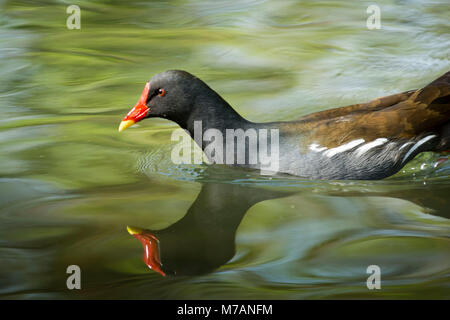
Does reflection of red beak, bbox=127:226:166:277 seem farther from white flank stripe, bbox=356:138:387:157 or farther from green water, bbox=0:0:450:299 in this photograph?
white flank stripe, bbox=356:138:387:157

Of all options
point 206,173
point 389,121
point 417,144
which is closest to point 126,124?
point 206,173

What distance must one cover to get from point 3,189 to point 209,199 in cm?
136

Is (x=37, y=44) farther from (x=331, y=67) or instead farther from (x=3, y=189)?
(x=3, y=189)

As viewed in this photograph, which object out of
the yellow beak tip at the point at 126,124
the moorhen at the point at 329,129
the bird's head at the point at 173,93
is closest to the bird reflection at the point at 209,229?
the moorhen at the point at 329,129

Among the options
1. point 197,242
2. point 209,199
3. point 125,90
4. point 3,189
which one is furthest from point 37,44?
point 197,242

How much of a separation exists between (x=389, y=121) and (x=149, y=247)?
2105 millimetres

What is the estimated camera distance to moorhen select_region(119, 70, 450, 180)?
4758mm

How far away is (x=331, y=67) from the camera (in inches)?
319

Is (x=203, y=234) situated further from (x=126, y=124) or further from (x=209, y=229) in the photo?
(x=126, y=124)

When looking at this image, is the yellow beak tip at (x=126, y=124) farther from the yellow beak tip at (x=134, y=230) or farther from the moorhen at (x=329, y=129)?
the yellow beak tip at (x=134, y=230)

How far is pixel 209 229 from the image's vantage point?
394 centimetres

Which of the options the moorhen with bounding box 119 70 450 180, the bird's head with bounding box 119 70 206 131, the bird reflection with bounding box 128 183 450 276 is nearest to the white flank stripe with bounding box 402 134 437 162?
the moorhen with bounding box 119 70 450 180

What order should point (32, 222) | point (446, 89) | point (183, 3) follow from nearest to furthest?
point (32, 222) < point (446, 89) < point (183, 3)

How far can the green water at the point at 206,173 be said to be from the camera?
3.33 meters
